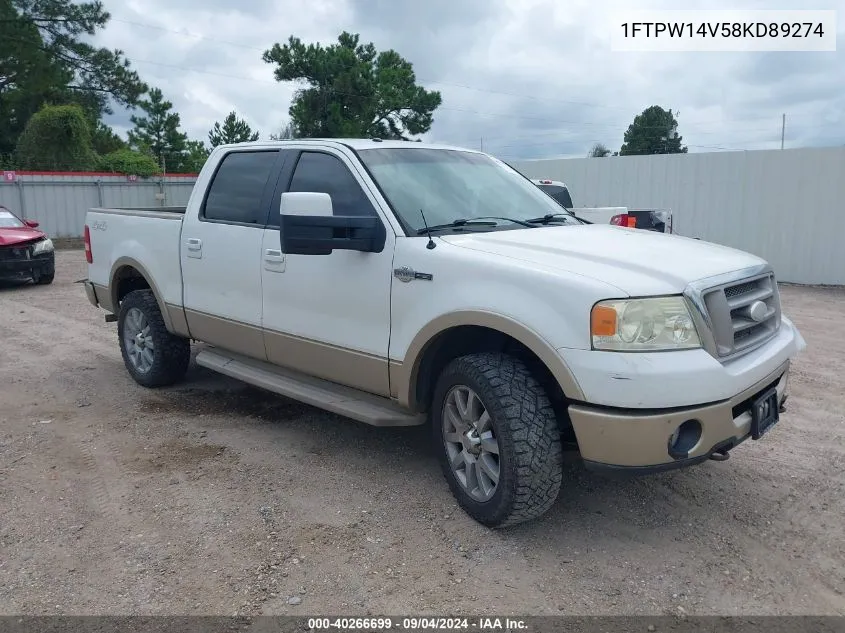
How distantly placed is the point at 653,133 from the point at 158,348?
171 feet

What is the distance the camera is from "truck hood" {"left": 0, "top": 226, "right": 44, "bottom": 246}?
41.0 feet

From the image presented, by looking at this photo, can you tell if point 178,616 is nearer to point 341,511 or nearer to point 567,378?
point 341,511

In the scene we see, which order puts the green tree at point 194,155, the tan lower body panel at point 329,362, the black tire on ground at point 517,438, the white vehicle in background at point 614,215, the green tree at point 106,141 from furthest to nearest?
the green tree at point 194,155 → the green tree at point 106,141 → the white vehicle in background at point 614,215 → the tan lower body panel at point 329,362 → the black tire on ground at point 517,438

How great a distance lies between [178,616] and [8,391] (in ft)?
13.7

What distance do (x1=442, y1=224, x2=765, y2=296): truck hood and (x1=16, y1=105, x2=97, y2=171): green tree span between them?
105 feet

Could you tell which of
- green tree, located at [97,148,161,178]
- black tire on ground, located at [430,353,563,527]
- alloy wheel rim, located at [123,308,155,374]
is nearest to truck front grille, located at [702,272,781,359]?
black tire on ground, located at [430,353,563,527]

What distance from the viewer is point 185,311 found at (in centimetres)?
558

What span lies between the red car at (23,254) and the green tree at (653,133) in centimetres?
4562

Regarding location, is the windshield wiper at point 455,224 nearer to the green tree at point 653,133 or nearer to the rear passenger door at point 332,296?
the rear passenger door at point 332,296

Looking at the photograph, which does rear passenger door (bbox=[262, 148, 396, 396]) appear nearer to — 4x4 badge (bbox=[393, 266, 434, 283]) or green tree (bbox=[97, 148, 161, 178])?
4x4 badge (bbox=[393, 266, 434, 283])

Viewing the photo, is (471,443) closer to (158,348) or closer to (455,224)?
(455,224)

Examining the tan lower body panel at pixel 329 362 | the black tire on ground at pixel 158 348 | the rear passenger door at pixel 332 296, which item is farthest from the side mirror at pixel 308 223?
the black tire on ground at pixel 158 348

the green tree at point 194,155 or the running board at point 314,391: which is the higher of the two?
the green tree at point 194,155

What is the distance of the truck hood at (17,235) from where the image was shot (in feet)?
41.0
